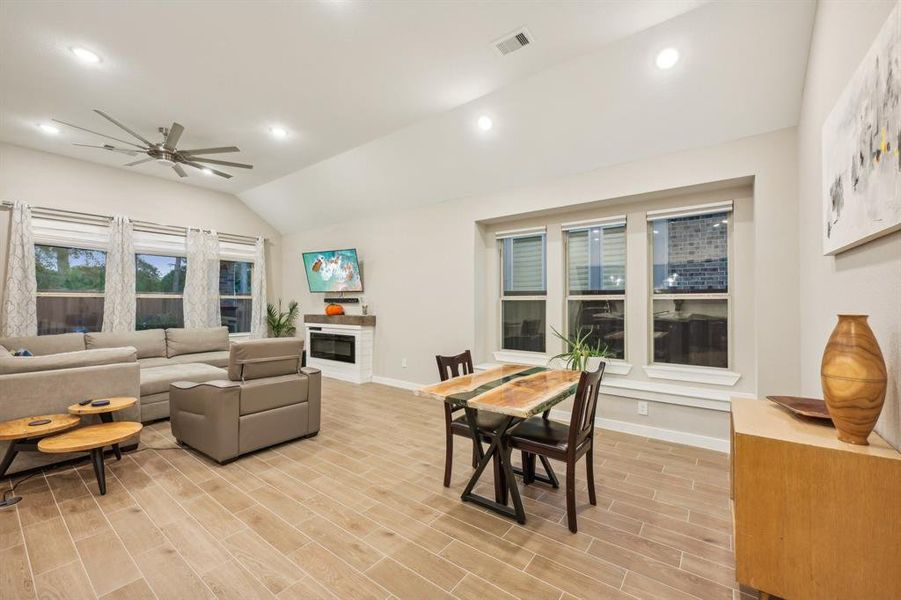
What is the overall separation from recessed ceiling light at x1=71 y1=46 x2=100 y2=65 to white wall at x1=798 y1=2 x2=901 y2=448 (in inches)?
190

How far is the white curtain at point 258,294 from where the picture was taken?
23.7 feet

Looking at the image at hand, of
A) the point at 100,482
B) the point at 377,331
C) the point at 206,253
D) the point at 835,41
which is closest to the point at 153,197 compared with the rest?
the point at 206,253

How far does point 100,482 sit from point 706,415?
184 inches

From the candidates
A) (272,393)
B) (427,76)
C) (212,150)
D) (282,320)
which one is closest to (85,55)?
(212,150)

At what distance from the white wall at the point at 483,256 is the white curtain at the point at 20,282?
139 inches

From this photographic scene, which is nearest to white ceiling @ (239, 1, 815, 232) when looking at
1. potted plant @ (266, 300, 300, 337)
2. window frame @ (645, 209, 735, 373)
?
window frame @ (645, 209, 735, 373)

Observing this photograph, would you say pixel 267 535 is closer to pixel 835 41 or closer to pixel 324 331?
pixel 835 41

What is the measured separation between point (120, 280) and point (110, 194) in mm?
1326

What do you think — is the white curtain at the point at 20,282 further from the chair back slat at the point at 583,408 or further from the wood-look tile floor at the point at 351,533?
the chair back slat at the point at 583,408

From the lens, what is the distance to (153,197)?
6.07m

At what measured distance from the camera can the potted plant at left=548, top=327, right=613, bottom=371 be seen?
12.6 feet

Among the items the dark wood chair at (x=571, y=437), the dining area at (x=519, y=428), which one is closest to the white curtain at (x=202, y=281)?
the dining area at (x=519, y=428)

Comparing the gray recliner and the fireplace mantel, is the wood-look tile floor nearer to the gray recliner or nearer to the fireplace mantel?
the gray recliner

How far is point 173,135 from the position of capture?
11.7ft
